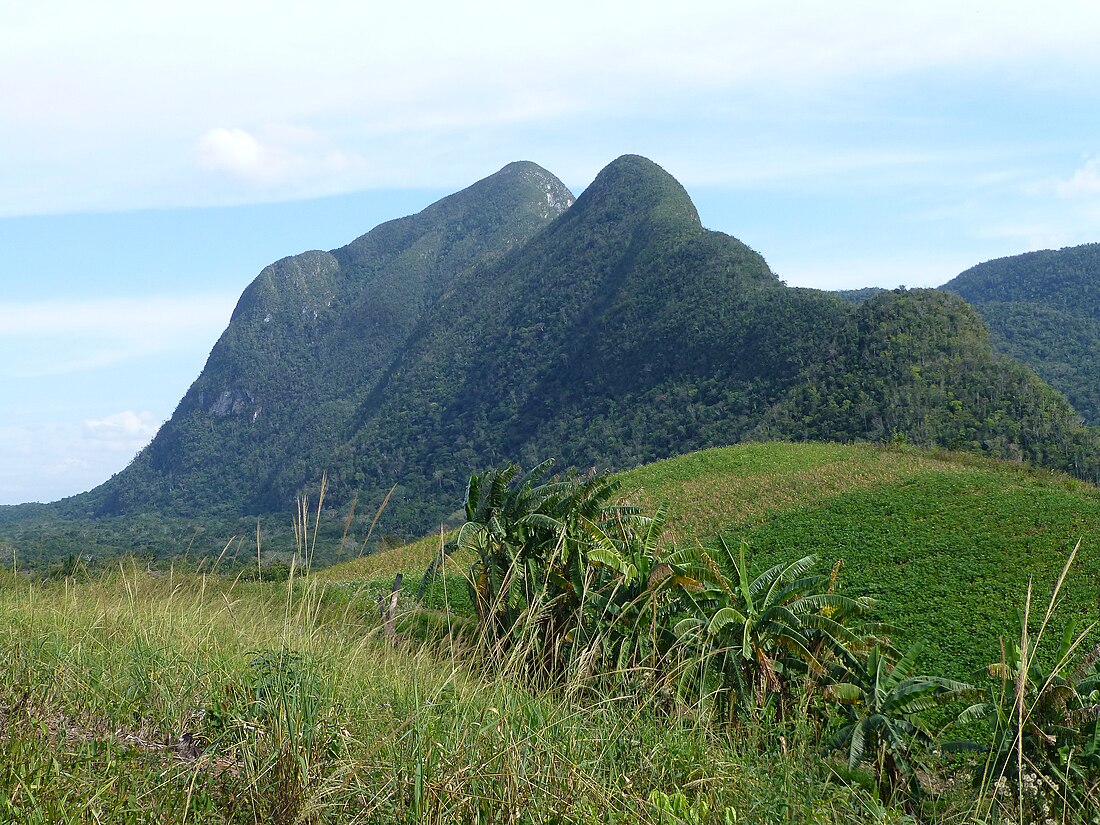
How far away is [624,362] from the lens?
96562 millimetres

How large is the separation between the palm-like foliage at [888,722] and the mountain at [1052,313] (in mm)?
64979

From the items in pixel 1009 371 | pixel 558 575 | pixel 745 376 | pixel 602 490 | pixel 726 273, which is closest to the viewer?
pixel 558 575

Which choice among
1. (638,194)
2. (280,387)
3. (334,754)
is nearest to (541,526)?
(334,754)

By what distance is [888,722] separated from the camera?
4461 mm

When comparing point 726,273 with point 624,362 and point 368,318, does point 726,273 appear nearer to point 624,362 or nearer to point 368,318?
point 624,362

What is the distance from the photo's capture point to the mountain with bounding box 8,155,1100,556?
168 feet

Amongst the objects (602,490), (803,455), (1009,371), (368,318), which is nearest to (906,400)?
(1009,371)

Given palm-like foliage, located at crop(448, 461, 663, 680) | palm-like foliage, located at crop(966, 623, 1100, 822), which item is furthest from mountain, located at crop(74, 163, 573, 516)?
palm-like foliage, located at crop(966, 623, 1100, 822)

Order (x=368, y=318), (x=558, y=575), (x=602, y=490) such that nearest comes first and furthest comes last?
1. (x=558, y=575)
2. (x=602, y=490)
3. (x=368, y=318)

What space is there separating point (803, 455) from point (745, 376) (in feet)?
143

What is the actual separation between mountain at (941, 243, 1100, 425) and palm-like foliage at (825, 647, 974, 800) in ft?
213

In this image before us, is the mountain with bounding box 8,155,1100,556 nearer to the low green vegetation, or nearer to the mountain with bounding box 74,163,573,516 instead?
the mountain with bounding box 74,163,573,516

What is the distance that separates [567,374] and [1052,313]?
5494cm

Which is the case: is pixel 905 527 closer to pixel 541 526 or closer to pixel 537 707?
pixel 541 526
